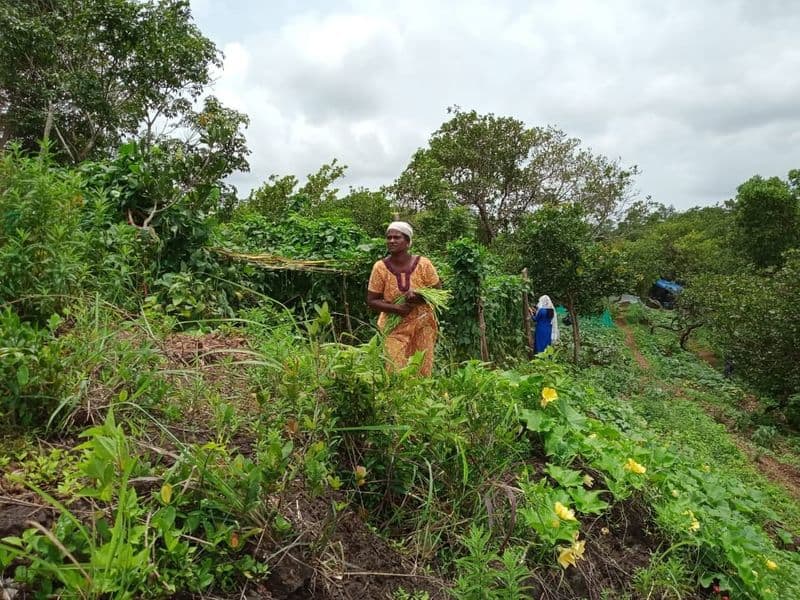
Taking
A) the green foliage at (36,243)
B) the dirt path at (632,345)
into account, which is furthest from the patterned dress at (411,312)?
the dirt path at (632,345)

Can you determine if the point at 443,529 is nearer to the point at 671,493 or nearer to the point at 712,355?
the point at 671,493

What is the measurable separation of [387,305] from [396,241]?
511 mm

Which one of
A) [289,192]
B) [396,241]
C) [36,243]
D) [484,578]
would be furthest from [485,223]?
[484,578]

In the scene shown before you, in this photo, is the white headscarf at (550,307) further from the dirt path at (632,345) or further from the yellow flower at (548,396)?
the yellow flower at (548,396)

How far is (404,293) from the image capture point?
373cm

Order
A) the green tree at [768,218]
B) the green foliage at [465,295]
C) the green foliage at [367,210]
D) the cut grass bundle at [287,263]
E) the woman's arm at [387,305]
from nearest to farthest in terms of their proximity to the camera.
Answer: the woman's arm at [387,305] < the cut grass bundle at [287,263] < the green foliage at [465,295] < the green foliage at [367,210] < the green tree at [768,218]

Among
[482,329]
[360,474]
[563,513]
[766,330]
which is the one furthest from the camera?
[766,330]

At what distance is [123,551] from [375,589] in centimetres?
77

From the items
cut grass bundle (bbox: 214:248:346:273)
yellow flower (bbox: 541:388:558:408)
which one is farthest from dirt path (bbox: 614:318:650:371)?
yellow flower (bbox: 541:388:558:408)

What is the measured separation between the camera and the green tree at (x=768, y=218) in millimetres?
17984

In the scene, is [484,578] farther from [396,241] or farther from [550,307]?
[550,307]

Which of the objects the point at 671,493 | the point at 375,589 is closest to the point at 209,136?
the point at 375,589

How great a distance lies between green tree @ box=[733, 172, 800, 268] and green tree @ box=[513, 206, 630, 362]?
1068cm

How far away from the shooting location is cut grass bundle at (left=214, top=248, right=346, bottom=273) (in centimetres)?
555
